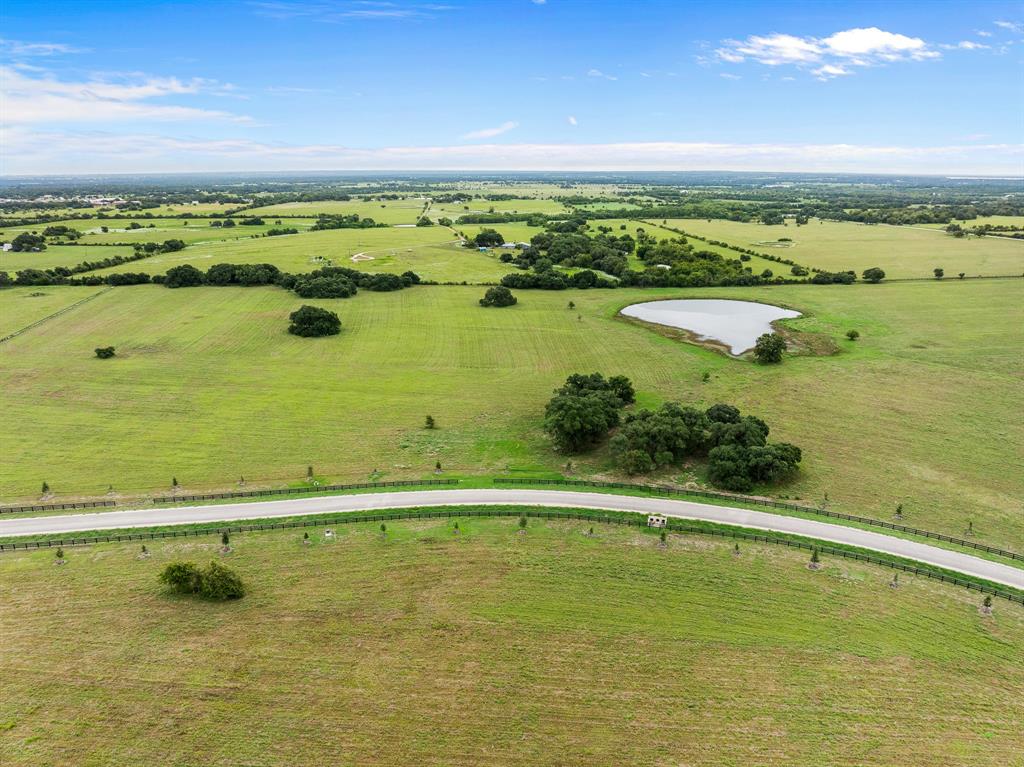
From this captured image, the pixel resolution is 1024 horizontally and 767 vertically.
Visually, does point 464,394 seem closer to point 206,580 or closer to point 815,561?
point 206,580

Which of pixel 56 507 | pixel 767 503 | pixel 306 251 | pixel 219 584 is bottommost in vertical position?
pixel 219 584

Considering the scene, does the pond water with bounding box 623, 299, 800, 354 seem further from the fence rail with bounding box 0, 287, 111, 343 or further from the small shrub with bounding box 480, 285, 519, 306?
the fence rail with bounding box 0, 287, 111, 343

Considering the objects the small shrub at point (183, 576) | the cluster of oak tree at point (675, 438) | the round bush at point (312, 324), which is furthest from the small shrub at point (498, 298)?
the small shrub at point (183, 576)

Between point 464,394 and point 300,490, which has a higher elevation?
point 464,394

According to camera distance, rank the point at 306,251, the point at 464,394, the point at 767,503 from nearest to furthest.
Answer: the point at 767,503, the point at 464,394, the point at 306,251

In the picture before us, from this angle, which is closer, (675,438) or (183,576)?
(183,576)

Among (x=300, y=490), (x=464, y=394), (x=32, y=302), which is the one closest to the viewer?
(x=300, y=490)

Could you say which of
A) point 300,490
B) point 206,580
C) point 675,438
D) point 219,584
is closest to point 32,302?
point 300,490

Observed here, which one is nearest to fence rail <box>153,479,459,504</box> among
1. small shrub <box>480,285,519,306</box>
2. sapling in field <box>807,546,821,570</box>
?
sapling in field <box>807,546,821,570</box>
